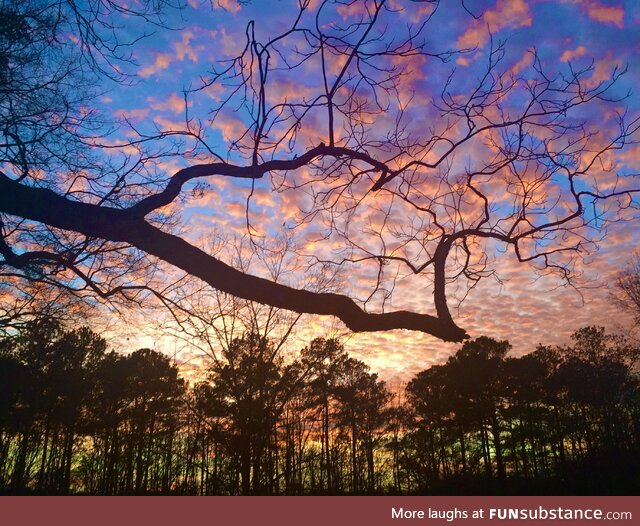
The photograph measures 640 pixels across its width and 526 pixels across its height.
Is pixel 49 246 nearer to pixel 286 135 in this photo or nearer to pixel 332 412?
pixel 286 135

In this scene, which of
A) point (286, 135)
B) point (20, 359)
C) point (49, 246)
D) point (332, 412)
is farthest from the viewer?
point (332, 412)

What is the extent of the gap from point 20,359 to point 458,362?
2975cm

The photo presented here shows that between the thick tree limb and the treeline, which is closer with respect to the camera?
the thick tree limb

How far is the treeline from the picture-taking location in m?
27.1

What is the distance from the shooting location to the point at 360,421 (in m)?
37.8

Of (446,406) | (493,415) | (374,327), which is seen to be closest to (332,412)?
(446,406)

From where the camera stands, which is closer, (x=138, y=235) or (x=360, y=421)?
(x=138, y=235)

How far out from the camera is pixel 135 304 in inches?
256

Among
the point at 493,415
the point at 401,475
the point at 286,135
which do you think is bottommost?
the point at 401,475

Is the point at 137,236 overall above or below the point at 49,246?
below

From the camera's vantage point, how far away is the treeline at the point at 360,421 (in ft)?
88.9

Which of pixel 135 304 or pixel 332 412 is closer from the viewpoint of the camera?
pixel 135 304

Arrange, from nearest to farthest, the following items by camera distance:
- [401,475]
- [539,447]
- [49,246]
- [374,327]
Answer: [374,327] → [49,246] → [539,447] → [401,475]

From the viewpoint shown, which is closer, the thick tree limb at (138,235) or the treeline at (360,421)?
the thick tree limb at (138,235)
